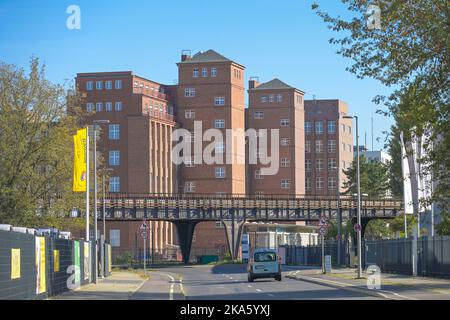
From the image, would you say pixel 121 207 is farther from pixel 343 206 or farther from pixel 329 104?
pixel 329 104

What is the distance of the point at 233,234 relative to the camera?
116125mm

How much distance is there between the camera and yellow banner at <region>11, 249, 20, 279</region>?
25.4 meters

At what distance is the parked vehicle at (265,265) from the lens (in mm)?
54312

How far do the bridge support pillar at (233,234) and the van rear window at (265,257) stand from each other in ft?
201

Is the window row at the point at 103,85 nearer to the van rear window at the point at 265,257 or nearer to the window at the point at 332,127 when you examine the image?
the window at the point at 332,127

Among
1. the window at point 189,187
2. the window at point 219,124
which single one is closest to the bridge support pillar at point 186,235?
the window at point 189,187

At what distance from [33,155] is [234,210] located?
4928cm

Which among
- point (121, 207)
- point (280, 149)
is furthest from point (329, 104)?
point (121, 207)

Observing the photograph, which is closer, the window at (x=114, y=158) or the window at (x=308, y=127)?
the window at (x=114, y=158)

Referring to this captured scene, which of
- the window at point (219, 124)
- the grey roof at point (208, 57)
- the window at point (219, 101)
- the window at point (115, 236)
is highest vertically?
the grey roof at point (208, 57)

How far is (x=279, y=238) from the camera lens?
141750 millimetres

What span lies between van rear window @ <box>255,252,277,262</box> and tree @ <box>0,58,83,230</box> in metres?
18.8

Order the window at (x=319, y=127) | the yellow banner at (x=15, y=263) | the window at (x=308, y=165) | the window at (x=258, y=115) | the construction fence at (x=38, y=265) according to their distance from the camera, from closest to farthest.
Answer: the construction fence at (x=38, y=265), the yellow banner at (x=15, y=263), the window at (x=258, y=115), the window at (x=319, y=127), the window at (x=308, y=165)

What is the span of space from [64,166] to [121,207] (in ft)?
135
